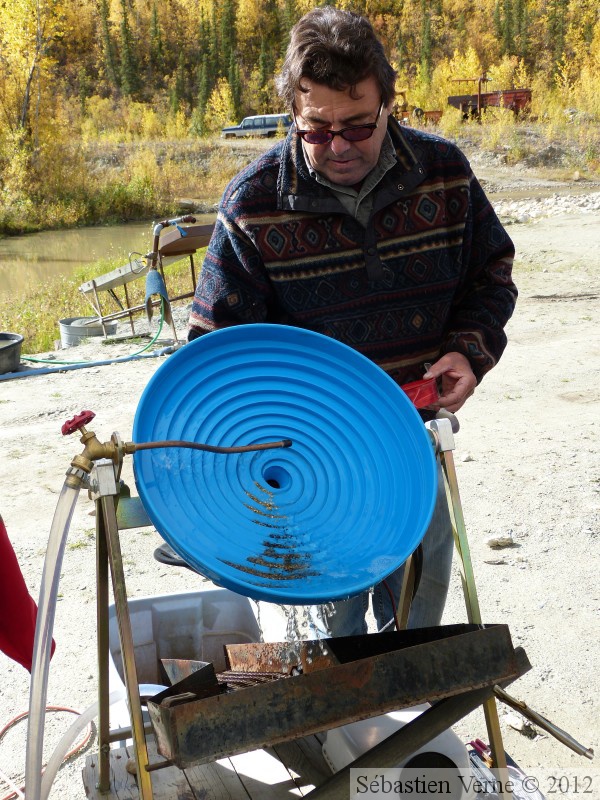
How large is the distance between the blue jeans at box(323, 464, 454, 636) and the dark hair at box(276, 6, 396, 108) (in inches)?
41.7

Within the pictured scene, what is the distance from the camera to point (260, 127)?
37594mm

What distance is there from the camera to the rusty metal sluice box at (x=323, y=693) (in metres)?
1.35

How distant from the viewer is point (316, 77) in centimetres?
191

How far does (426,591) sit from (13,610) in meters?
1.09

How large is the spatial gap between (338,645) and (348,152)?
113 cm

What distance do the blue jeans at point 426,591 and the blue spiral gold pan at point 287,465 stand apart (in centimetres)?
56

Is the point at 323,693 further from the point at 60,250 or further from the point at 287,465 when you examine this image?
the point at 60,250

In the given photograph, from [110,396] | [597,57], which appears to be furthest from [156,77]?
[110,396]

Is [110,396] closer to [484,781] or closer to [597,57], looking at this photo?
[484,781]

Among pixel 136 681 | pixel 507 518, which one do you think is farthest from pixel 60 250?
pixel 136 681

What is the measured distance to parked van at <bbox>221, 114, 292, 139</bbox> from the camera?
3716 cm

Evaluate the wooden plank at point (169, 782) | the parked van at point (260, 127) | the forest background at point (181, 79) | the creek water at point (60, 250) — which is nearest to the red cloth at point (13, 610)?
the wooden plank at point (169, 782)

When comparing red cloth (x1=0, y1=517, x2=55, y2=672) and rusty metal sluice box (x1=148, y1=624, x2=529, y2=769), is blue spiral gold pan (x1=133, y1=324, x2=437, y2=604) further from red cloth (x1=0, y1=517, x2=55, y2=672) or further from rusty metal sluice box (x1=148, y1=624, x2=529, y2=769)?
red cloth (x1=0, y1=517, x2=55, y2=672)

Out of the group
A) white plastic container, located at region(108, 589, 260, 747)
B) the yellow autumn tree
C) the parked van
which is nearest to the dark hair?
white plastic container, located at region(108, 589, 260, 747)
